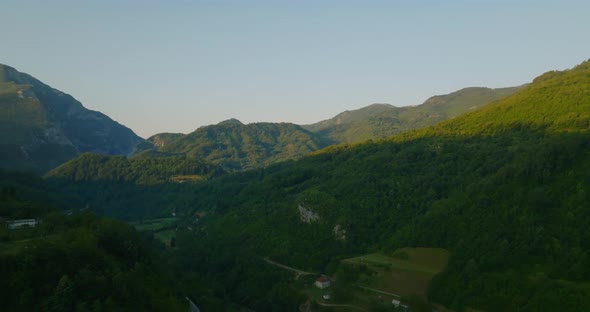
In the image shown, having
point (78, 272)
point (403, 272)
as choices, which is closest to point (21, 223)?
point (78, 272)

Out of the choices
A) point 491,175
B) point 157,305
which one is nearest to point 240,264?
point 157,305

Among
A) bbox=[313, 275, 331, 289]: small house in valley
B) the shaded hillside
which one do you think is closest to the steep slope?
bbox=[313, 275, 331, 289]: small house in valley

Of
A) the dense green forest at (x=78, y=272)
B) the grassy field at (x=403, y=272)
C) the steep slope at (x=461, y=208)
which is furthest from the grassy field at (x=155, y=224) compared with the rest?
the dense green forest at (x=78, y=272)

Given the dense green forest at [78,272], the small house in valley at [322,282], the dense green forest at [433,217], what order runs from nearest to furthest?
the dense green forest at [78,272], the dense green forest at [433,217], the small house in valley at [322,282]

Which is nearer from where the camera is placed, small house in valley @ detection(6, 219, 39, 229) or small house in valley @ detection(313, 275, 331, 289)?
small house in valley @ detection(6, 219, 39, 229)

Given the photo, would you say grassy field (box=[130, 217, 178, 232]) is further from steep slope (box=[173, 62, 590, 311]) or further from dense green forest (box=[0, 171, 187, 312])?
dense green forest (box=[0, 171, 187, 312])

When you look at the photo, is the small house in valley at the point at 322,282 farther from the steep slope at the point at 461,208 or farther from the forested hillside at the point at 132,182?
the forested hillside at the point at 132,182
